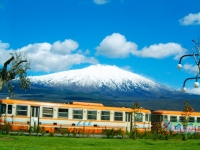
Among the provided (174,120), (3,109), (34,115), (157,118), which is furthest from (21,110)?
(174,120)

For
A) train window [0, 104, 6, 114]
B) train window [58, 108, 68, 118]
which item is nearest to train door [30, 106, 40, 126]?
train window [58, 108, 68, 118]

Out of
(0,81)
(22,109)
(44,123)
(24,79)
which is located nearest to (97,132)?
(44,123)

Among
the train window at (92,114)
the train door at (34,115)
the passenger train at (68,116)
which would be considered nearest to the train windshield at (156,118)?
the passenger train at (68,116)

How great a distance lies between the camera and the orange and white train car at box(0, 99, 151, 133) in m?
32.7

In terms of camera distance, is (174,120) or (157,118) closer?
(174,120)

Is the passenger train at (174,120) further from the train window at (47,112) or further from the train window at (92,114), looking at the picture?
the train window at (47,112)

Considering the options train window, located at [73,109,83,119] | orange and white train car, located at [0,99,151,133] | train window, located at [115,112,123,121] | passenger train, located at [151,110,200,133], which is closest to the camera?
orange and white train car, located at [0,99,151,133]

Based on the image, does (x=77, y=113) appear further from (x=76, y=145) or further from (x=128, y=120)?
(x=76, y=145)

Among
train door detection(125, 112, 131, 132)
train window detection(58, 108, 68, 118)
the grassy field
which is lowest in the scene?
the grassy field

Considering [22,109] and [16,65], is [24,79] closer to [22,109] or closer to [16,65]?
[16,65]

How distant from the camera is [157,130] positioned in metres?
32.8

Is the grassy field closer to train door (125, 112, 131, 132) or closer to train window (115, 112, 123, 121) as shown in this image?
train window (115, 112, 123, 121)

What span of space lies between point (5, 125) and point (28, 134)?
1.95 metres

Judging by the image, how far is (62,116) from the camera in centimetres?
3475
